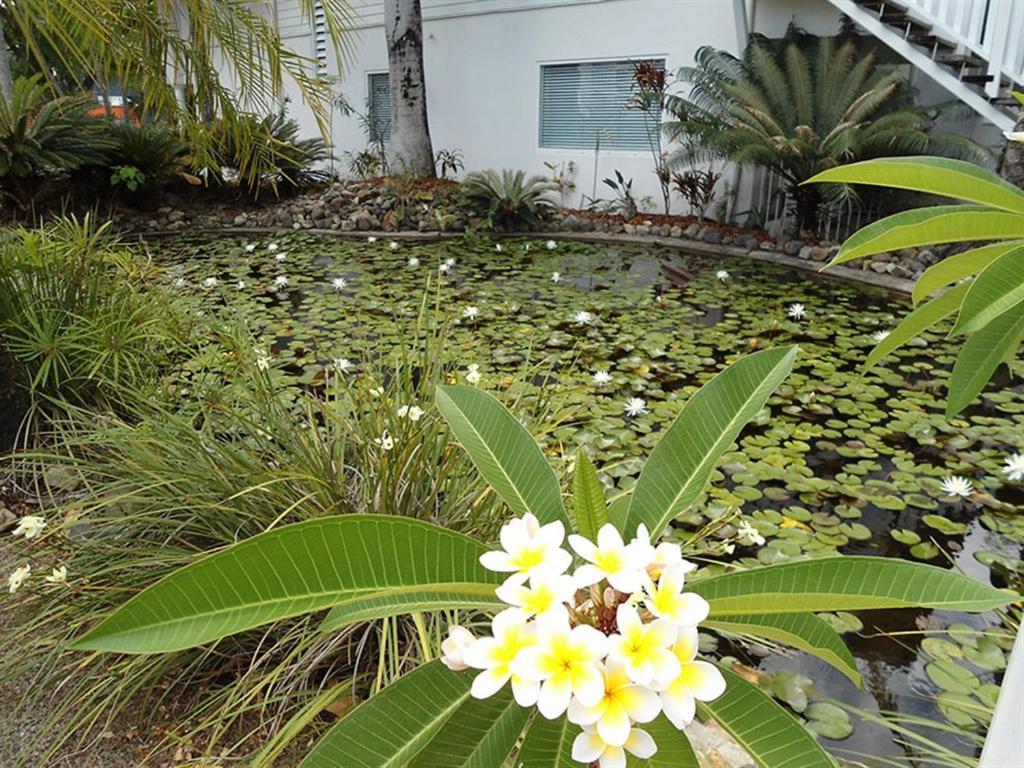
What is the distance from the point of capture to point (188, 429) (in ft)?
5.75

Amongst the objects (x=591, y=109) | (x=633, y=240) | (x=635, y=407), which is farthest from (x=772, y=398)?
(x=591, y=109)

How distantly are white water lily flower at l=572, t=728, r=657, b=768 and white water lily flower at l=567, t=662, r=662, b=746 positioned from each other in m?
0.01

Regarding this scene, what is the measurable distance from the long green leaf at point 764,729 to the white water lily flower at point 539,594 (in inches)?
9.2

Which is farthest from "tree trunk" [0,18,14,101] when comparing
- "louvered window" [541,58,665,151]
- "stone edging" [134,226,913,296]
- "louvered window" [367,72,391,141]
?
"louvered window" [541,58,665,151]

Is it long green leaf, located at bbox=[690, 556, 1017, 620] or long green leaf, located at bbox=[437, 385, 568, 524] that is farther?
long green leaf, located at bbox=[437, 385, 568, 524]

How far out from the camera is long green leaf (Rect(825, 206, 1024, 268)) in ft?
4.40

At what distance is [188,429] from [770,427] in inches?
87.6

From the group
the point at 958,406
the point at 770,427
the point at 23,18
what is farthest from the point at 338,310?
the point at 958,406

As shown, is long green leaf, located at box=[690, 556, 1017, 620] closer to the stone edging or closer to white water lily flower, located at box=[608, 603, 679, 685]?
white water lily flower, located at box=[608, 603, 679, 685]

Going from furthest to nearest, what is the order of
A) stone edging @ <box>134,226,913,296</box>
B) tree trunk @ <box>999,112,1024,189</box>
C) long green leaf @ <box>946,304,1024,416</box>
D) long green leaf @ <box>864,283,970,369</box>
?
stone edging @ <box>134,226,913,296</box> < tree trunk @ <box>999,112,1024,189</box> < long green leaf @ <box>864,283,970,369</box> < long green leaf @ <box>946,304,1024,416</box>

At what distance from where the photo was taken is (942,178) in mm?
1370

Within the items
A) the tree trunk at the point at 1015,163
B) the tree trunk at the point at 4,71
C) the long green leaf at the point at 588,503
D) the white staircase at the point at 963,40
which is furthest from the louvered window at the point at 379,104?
the long green leaf at the point at 588,503

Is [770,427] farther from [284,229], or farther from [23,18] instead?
[284,229]

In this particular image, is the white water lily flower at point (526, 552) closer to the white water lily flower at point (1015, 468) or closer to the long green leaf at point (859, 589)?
the long green leaf at point (859, 589)
